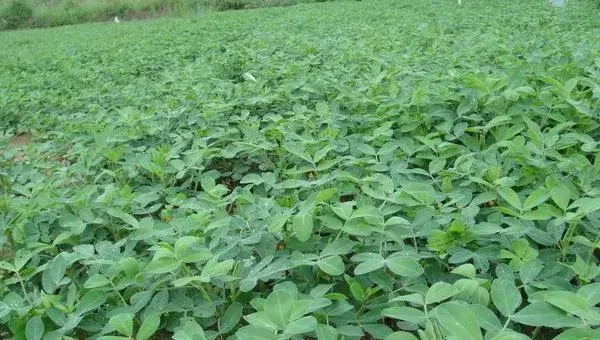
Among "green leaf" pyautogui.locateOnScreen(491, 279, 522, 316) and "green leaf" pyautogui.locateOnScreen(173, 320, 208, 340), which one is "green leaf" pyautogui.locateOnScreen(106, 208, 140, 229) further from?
"green leaf" pyautogui.locateOnScreen(491, 279, 522, 316)

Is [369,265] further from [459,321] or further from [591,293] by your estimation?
[591,293]

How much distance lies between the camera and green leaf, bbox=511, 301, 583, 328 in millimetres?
851

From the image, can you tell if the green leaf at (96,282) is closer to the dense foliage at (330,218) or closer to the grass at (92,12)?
the dense foliage at (330,218)

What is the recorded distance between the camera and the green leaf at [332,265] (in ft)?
3.56

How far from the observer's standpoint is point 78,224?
1499 millimetres

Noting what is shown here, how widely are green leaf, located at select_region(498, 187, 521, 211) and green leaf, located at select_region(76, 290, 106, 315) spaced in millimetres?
931

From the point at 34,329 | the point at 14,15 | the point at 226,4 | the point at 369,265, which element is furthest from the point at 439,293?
the point at 14,15

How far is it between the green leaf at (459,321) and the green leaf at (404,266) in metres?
0.20

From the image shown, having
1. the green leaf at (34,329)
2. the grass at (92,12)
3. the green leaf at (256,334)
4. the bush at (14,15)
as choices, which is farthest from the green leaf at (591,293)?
the bush at (14,15)

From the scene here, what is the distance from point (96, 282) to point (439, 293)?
0.73 metres

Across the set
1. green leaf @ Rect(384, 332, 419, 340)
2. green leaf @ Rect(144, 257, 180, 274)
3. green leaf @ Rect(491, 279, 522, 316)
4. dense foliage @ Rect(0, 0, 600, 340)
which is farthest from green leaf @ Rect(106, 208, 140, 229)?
green leaf @ Rect(491, 279, 522, 316)

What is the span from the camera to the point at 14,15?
84.4 ft

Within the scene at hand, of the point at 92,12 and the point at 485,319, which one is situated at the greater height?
the point at 485,319

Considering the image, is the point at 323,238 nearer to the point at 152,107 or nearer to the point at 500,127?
the point at 500,127
